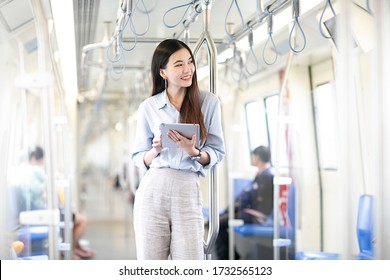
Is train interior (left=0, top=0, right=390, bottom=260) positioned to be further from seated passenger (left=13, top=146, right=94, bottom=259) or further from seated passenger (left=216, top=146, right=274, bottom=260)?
seated passenger (left=216, top=146, right=274, bottom=260)

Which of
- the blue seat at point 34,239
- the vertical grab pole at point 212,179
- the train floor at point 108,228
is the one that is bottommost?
the train floor at point 108,228

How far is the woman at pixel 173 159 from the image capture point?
2.07 metres

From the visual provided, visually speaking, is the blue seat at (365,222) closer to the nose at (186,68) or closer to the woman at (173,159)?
the woman at (173,159)

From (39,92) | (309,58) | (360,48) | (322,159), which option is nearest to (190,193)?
(360,48)

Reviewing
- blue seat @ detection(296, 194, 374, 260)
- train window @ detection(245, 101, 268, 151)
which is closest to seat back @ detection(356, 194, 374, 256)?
blue seat @ detection(296, 194, 374, 260)

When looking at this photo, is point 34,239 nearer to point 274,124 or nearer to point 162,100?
point 162,100

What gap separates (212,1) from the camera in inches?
91.6

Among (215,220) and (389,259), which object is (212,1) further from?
(389,259)

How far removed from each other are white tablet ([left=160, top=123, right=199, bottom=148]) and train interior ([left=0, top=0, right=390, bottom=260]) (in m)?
0.19

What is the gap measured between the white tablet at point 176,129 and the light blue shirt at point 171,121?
0.03 metres

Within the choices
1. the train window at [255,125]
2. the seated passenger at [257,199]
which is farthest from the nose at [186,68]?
the seated passenger at [257,199]

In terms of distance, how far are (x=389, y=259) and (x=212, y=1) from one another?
1167mm

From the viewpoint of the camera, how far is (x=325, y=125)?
388cm

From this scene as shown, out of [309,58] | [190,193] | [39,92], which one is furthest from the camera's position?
[309,58]
